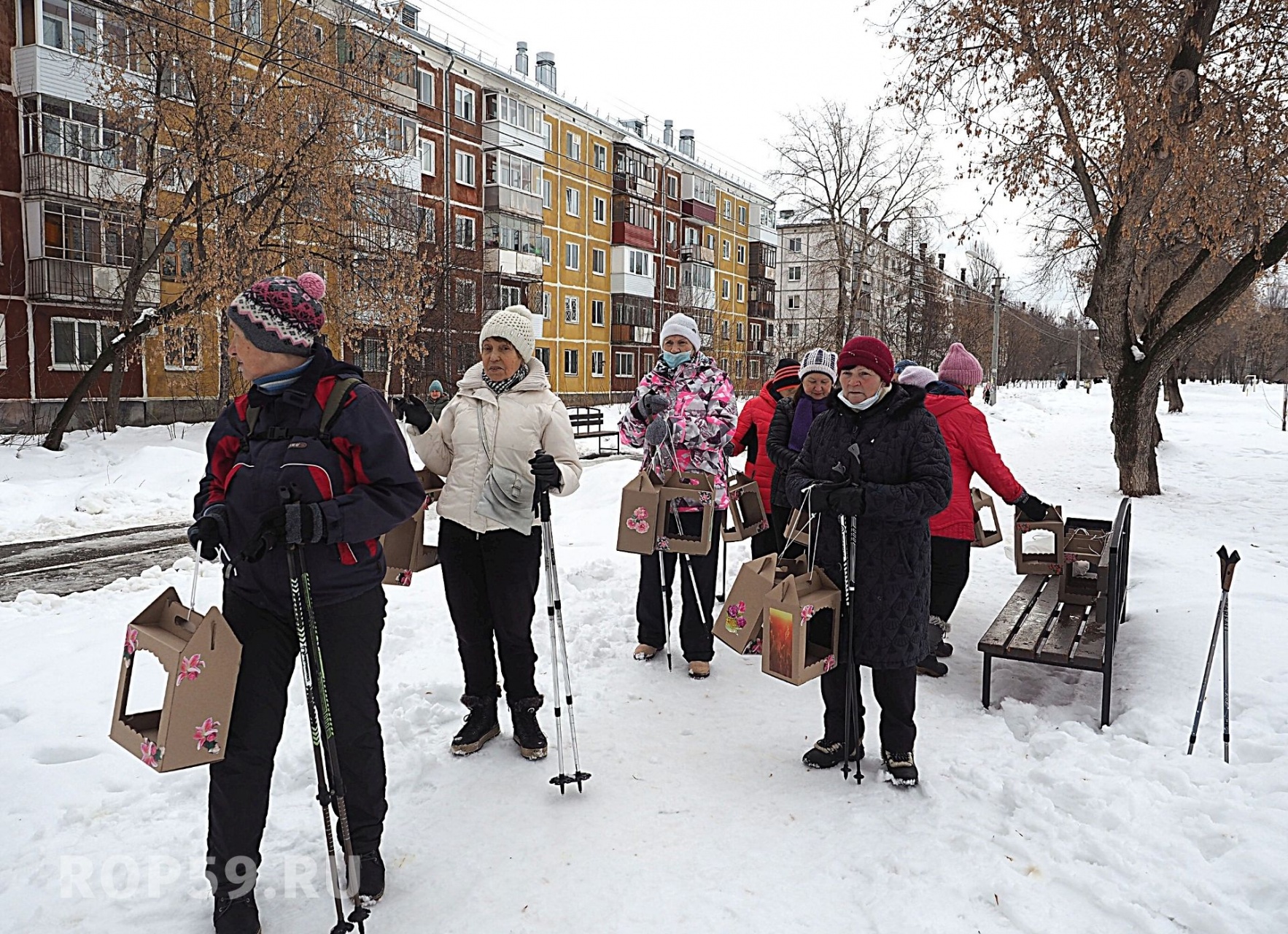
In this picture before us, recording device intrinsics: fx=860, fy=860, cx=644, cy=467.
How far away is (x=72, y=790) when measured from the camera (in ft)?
11.9

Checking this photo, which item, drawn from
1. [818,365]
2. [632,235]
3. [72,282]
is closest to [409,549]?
[818,365]

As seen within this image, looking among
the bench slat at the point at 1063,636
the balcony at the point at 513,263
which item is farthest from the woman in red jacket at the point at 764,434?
the balcony at the point at 513,263

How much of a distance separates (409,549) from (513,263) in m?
32.9

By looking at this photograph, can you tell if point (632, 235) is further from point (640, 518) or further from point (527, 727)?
point (527, 727)

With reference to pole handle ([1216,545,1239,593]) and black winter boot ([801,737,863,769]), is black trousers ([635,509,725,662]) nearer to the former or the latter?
black winter boot ([801,737,863,769])

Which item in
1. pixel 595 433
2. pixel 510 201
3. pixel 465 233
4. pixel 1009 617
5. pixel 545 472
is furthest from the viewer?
pixel 510 201

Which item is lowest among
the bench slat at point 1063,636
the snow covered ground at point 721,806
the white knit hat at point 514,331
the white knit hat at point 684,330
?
the snow covered ground at point 721,806

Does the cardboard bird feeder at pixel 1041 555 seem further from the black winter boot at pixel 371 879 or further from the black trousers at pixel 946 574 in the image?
the black winter boot at pixel 371 879

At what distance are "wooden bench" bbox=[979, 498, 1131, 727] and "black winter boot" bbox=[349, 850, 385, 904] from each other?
130 inches

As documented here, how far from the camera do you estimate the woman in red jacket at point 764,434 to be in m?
6.23

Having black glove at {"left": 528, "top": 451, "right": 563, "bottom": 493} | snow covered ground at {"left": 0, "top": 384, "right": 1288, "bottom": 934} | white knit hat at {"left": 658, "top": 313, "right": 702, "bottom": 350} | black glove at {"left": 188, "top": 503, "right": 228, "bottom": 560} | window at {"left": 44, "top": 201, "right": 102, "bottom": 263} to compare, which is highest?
window at {"left": 44, "top": 201, "right": 102, "bottom": 263}

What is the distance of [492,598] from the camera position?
13.5 feet

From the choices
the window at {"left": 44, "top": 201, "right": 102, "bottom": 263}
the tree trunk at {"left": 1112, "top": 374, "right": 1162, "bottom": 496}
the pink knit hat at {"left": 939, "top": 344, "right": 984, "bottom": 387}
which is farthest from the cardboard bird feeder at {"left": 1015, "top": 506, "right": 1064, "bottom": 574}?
the window at {"left": 44, "top": 201, "right": 102, "bottom": 263}

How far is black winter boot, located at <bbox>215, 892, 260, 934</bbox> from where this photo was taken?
2.78m
